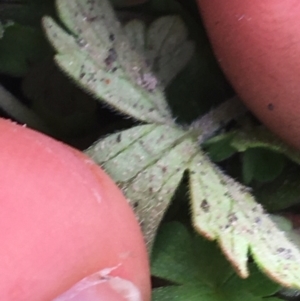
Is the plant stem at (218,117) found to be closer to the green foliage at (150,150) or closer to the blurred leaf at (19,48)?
the green foliage at (150,150)

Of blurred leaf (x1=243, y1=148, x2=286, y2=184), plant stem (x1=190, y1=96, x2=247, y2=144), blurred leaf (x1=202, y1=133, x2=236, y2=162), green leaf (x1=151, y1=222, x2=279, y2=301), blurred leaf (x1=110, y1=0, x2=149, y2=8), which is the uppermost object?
blurred leaf (x1=110, y1=0, x2=149, y2=8)

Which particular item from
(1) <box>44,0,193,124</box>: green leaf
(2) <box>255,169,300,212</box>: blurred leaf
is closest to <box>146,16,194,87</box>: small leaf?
(1) <box>44,0,193,124</box>: green leaf

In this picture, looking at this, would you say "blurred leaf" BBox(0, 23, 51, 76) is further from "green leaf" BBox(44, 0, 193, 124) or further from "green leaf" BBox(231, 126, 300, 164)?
"green leaf" BBox(231, 126, 300, 164)

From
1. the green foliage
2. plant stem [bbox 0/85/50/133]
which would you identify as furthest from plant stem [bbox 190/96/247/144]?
plant stem [bbox 0/85/50/133]

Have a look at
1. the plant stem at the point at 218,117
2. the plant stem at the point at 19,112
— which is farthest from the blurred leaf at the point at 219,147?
the plant stem at the point at 19,112

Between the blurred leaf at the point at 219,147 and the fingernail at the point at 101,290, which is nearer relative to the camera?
the fingernail at the point at 101,290

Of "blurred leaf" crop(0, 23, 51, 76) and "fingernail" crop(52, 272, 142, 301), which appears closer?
"fingernail" crop(52, 272, 142, 301)

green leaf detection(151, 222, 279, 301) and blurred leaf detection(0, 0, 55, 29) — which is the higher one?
blurred leaf detection(0, 0, 55, 29)
